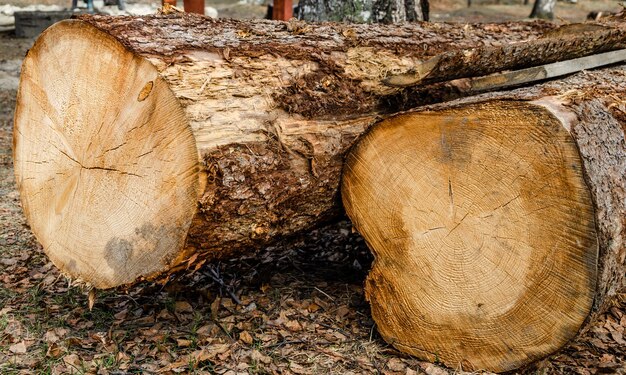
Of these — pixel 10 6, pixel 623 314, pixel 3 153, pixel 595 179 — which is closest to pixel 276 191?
pixel 595 179

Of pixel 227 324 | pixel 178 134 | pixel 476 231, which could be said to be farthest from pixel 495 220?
pixel 227 324

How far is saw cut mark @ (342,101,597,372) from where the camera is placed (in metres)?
2.43

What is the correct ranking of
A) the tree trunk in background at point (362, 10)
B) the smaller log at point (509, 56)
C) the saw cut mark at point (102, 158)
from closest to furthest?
1. the saw cut mark at point (102, 158)
2. the smaller log at point (509, 56)
3. the tree trunk in background at point (362, 10)

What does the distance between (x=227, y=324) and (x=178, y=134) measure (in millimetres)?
1104

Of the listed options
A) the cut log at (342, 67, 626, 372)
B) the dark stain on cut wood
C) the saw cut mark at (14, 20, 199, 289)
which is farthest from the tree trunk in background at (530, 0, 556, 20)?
the dark stain on cut wood

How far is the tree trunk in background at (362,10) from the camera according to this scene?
216 inches

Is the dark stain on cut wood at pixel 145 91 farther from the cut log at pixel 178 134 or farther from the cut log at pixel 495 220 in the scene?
the cut log at pixel 495 220

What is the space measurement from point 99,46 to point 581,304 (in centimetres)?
217

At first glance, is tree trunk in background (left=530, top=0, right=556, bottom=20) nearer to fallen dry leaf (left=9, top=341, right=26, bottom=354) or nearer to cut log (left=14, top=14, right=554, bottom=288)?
cut log (left=14, top=14, right=554, bottom=288)

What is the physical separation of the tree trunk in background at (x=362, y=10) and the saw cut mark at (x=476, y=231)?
2837mm

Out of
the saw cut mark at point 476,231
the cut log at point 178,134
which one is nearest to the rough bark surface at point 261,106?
the cut log at point 178,134

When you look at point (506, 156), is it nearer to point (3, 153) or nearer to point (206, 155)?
point (206, 155)

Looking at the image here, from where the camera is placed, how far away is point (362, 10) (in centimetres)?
550

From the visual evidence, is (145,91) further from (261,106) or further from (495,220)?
(495,220)
